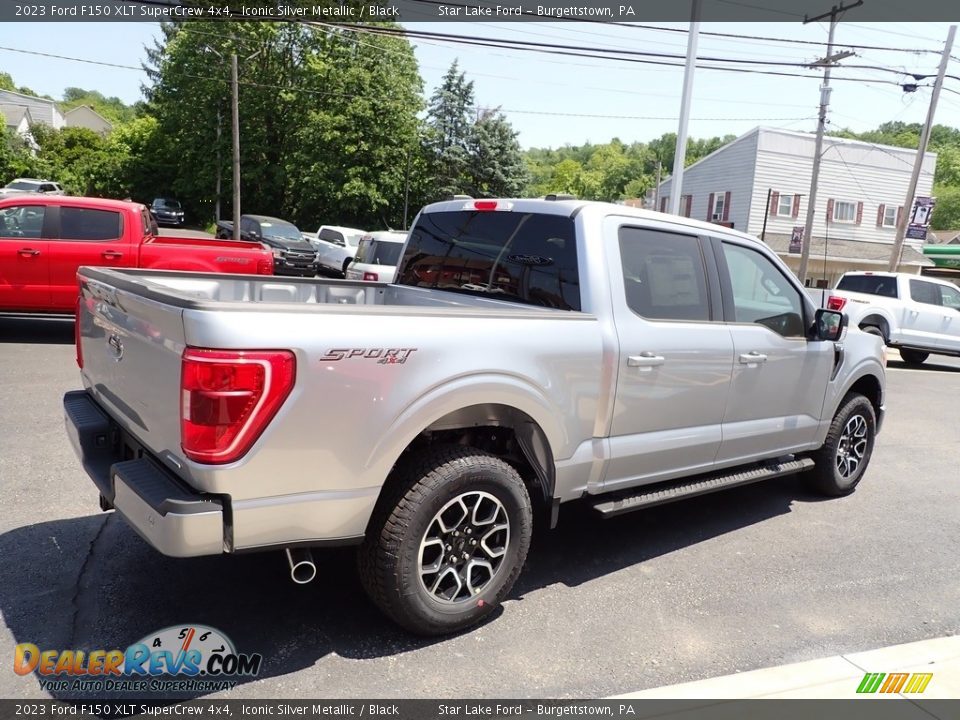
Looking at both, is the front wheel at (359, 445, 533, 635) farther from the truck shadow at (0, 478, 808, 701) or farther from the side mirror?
the side mirror

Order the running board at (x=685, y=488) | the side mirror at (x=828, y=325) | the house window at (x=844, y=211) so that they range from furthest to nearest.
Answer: the house window at (x=844, y=211) → the side mirror at (x=828, y=325) → the running board at (x=685, y=488)

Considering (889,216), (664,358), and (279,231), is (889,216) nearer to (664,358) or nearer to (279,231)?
(279,231)

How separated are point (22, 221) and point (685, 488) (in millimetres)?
9294

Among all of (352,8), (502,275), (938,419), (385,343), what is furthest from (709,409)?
(352,8)

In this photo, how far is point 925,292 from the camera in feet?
48.4

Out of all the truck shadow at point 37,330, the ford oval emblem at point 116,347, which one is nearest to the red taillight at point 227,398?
the ford oval emblem at point 116,347

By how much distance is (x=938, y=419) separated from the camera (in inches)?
362

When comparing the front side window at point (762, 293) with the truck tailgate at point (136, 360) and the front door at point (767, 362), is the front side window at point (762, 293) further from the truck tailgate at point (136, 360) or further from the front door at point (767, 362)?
the truck tailgate at point (136, 360)

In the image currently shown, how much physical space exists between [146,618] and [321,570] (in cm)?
90

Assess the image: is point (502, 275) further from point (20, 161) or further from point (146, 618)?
point (20, 161)

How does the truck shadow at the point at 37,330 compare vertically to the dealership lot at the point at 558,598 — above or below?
below

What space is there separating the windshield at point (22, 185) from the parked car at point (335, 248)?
689 inches

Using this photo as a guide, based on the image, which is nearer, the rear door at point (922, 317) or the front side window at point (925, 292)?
the rear door at point (922, 317)

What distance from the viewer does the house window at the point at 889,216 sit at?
36500mm
